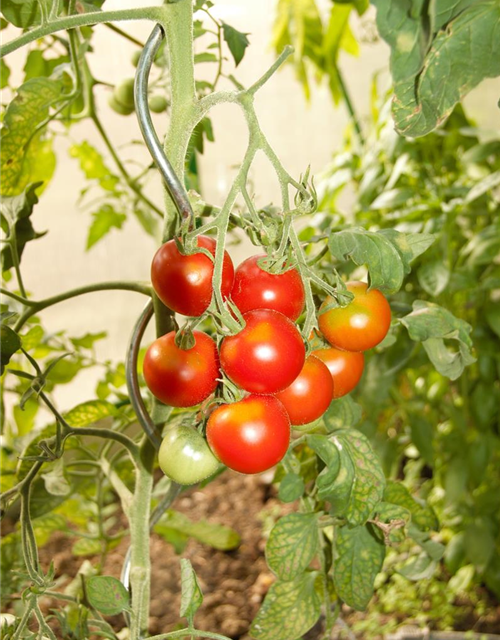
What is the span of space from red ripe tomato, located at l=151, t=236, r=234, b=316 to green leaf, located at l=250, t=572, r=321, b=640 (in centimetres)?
28

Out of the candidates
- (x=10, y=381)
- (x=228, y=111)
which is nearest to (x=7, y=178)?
(x=10, y=381)

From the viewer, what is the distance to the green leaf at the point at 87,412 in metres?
0.59

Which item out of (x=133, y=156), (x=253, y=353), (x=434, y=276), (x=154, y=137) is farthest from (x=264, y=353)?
(x=133, y=156)

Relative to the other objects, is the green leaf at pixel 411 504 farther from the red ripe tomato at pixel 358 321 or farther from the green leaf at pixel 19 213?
the green leaf at pixel 19 213

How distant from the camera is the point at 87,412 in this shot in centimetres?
59

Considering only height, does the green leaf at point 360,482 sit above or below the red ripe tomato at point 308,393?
below

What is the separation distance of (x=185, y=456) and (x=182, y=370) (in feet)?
0.15

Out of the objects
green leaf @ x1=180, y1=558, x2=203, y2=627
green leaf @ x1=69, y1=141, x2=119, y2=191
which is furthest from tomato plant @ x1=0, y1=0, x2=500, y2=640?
green leaf @ x1=69, y1=141, x2=119, y2=191

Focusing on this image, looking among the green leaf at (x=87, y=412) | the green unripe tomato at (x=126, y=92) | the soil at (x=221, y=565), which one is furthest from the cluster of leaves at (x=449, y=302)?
the green leaf at (x=87, y=412)

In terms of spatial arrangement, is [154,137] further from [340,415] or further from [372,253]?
[340,415]

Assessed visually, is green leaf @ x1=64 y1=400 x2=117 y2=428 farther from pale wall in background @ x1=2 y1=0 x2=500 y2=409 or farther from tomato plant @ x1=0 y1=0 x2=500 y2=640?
pale wall in background @ x1=2 y1=0 x2=500 y2=409

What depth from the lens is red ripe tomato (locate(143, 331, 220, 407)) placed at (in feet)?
1.16

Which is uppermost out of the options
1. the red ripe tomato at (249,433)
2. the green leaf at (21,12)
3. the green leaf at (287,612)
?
the green leaf at (21,12)

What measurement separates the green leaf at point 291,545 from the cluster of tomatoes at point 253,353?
5.1 inches
